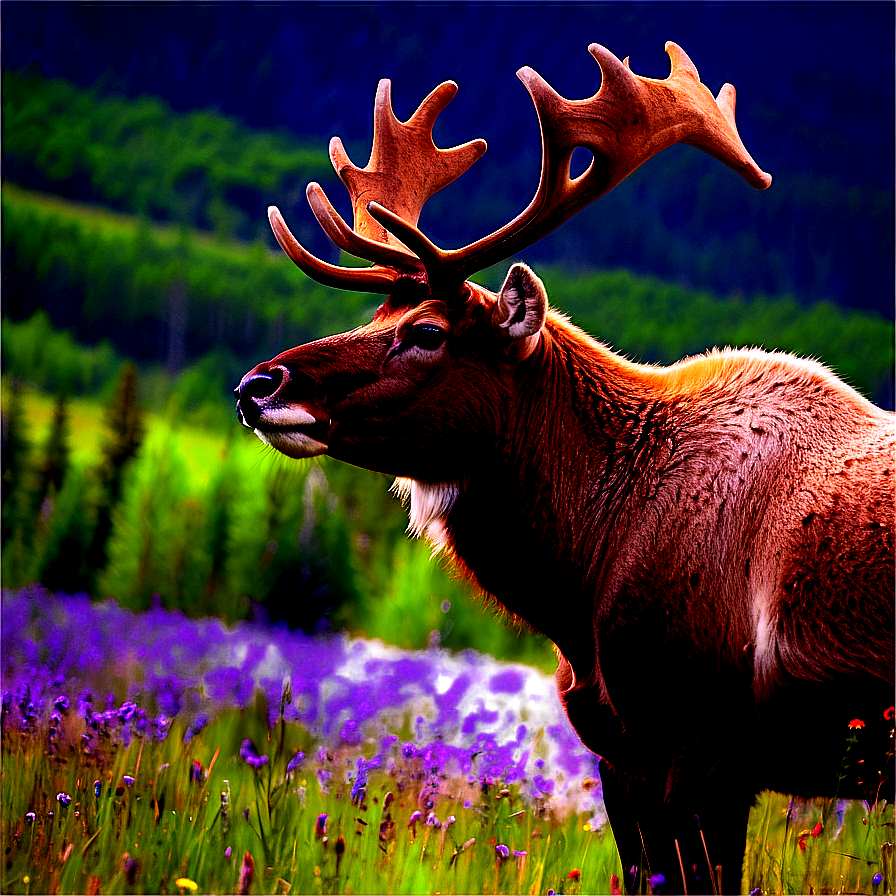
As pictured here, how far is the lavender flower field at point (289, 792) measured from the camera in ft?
10.5

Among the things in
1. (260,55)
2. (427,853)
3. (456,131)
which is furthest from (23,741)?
(260,55)

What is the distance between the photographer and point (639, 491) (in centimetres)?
311

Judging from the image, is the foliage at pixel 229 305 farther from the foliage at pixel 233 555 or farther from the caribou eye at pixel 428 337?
the caribou eye at pixel 428 337

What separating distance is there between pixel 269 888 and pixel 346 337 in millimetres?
1861

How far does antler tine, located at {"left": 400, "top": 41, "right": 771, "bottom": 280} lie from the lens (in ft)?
10.7

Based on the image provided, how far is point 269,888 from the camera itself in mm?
3158

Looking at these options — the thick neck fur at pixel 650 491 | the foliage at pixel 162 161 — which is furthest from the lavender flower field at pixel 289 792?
the foliage at pixel 162 161

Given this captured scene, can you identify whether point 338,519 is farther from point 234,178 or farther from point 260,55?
point 234,178

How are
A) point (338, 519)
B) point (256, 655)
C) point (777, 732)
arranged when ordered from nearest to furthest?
point (777, 732) < point (256, 655) < point (338, 519)

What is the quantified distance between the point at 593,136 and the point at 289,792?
2.66 m

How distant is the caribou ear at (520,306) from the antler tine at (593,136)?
204mm

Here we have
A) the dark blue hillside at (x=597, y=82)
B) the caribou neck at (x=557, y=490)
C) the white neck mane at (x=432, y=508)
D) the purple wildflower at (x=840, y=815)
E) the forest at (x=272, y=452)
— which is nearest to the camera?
the caribou neck at (x=557, y=490)

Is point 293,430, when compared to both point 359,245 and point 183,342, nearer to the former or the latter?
point 359,245

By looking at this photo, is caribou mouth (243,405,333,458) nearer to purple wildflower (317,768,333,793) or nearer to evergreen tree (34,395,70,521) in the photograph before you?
purple wildflower (317,768,333,793)
